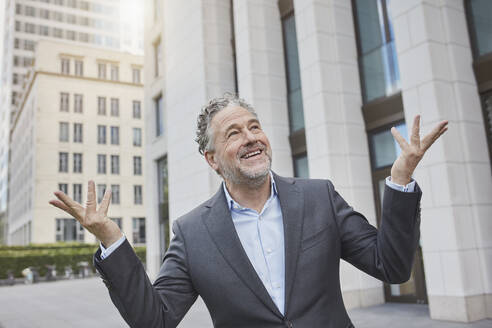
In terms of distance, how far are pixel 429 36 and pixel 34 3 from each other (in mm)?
78328

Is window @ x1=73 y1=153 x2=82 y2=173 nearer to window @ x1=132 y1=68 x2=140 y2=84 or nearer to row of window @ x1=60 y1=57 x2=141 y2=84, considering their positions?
row of window @ x1=60 y1=57 x2=141 y2=84

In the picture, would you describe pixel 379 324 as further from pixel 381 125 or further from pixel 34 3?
pixel 34 3

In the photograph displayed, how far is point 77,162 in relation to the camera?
167 feet

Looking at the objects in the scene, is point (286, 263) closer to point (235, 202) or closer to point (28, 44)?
point (235, 202)

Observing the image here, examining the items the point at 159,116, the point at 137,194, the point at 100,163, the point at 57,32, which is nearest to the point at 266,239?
the point at 159,116

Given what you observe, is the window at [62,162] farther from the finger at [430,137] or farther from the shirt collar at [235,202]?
the finger at [430,137]

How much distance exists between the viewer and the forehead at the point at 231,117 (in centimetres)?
242

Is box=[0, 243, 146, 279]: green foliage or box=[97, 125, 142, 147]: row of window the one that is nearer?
box=[0, 243, 146, 279]: green foliage

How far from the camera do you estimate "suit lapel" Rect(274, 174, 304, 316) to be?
2.13m

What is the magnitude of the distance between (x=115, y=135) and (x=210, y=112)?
53.2 m

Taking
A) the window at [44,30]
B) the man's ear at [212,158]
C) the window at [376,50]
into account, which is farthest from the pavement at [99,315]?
the window at [44,30]

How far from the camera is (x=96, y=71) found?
176 feet

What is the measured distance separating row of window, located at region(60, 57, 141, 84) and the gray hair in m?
54.8

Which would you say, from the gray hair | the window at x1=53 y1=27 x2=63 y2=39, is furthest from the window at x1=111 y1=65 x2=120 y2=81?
the gray hair
